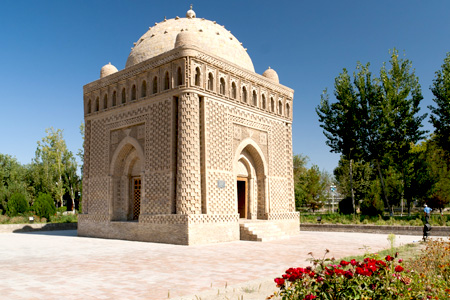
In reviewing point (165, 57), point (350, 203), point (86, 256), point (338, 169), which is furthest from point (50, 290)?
point (338, 169)

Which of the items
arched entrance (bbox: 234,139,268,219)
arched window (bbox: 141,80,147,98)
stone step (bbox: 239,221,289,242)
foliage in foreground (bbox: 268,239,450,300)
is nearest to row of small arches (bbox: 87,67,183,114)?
arched window (bbox: 141,80,147,98)

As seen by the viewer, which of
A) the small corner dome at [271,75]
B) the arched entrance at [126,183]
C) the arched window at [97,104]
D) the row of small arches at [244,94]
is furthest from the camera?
the small corner dome at [271,75]

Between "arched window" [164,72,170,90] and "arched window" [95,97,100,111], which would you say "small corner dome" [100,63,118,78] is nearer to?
"arched window" [95,97,100,111]

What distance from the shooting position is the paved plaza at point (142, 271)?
518 cm

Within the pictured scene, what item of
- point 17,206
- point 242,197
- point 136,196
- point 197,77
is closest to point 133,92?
point 197,77

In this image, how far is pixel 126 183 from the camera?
14805 mm

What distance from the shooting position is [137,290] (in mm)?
5316

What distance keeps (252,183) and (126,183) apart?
16.6 feet

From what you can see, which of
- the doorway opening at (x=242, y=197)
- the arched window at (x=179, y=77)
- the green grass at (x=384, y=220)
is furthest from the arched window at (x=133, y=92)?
the green grass at (x=384, y=220)

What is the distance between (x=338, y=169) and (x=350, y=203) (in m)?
12.5

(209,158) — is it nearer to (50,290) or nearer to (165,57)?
(165,57)

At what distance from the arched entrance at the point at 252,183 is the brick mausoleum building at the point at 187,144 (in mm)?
41

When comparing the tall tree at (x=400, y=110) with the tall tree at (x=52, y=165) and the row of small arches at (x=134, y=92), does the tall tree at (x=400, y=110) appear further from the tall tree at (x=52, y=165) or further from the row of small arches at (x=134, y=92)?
the tall tree at (x=52, y=165)

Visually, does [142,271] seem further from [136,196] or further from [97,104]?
[97,104]
